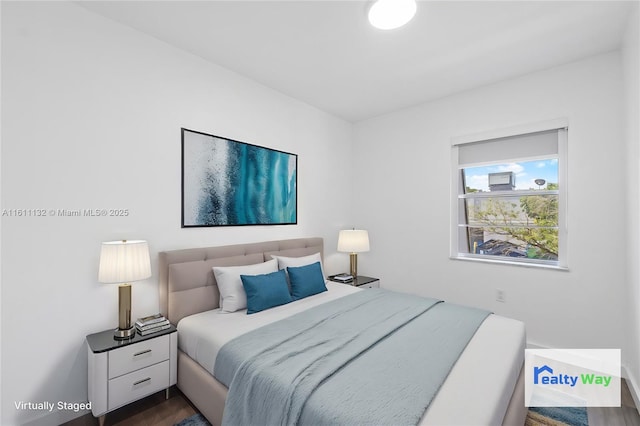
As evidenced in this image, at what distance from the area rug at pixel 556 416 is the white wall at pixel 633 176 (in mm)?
462

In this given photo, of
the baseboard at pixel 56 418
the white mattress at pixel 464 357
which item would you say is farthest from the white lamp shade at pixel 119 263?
the baseboard at pixel 56 418

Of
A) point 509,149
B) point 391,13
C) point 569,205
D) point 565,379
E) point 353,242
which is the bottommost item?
point 565,379

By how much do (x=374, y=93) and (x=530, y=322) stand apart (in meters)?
2.89

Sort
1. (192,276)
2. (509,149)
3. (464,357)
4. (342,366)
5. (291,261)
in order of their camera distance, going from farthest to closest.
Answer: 1. (509,149)
2. (291,261)
3. (192,276)
4. (464,357)
5. (342,366)

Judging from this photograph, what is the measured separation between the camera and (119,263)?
6.01 feet

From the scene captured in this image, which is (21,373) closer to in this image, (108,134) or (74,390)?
(74,390)

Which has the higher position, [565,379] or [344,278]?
[344,278]

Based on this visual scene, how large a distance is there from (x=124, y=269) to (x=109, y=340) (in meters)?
0.48

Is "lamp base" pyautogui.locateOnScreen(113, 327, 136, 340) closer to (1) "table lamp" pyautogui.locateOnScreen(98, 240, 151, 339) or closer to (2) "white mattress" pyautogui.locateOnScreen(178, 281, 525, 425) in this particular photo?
(1) "table lamp" pyautogui.locateOnScreen(98, 240, 151, 339)

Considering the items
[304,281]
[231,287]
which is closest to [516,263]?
[304,281]

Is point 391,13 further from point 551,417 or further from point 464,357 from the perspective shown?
point 551,417

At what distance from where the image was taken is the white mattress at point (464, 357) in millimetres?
1194

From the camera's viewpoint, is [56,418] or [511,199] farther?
[511,199]

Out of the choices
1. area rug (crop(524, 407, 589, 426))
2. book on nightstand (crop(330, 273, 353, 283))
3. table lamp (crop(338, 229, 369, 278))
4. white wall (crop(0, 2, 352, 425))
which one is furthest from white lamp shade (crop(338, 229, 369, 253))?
area rug (crop(524, 407, 589, 426))
